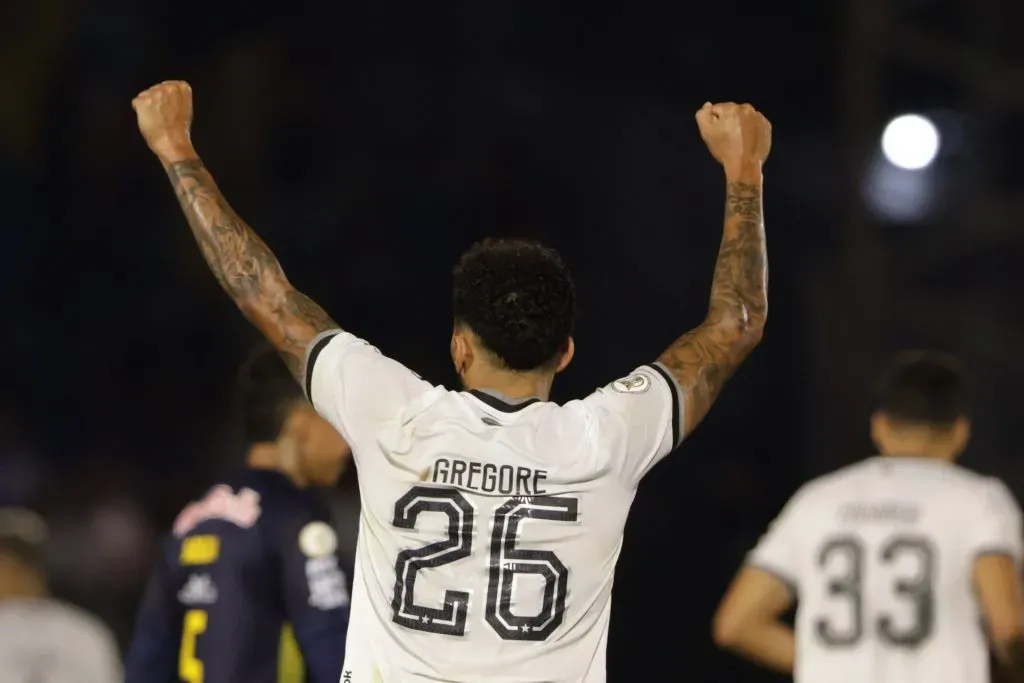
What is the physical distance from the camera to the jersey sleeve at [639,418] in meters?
1.93

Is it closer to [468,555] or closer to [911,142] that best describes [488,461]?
[468,555]

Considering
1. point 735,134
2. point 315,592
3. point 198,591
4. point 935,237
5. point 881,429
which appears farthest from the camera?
point 935,237

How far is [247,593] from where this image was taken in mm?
3176

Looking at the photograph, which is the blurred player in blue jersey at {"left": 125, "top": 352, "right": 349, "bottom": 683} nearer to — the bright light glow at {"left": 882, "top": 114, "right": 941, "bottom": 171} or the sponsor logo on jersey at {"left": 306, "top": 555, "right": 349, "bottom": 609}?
the sponsor logo on jersey at {"left": 306, "top": 555, "right": 349, "bottom": 609}

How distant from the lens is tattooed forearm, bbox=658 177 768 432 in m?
2.00

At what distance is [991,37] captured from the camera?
7129mm

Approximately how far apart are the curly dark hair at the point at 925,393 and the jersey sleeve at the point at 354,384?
186 centimetres

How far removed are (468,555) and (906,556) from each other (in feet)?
6.00

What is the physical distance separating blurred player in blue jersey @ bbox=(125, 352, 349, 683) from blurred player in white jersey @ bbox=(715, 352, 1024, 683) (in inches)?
45.7

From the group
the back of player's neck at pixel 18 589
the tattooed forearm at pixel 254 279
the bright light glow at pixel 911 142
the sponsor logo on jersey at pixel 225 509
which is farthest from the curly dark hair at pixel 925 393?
the bright light glow at pixel 911 142

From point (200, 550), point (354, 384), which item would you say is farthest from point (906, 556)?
point (354, 384)

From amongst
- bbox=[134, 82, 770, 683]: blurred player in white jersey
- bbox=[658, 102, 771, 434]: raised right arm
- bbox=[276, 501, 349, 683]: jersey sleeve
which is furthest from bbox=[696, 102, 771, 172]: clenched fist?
bbox=[276, 501, 349, 683]: jersey sleeve

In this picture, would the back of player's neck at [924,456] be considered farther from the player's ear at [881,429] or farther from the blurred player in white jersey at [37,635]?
the blurred player in white jersey at [37,635]

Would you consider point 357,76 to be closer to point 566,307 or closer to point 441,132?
point 441,132
